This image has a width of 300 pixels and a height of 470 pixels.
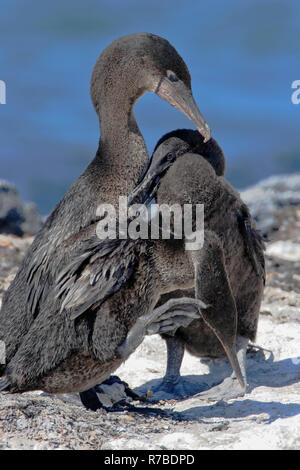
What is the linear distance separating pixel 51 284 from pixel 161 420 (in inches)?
43.7

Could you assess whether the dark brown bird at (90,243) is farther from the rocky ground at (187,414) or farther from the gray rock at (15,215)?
the gray rock at (15,215)

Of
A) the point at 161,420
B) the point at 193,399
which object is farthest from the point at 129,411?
the point at 193,399

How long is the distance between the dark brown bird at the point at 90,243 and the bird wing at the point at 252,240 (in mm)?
791

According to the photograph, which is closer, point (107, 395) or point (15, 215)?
point (107, 395)

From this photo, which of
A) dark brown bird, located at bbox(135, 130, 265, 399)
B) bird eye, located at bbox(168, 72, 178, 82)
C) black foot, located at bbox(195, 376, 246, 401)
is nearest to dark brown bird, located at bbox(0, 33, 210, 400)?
bird eye, located at bbox(168, 72, 178, 82)

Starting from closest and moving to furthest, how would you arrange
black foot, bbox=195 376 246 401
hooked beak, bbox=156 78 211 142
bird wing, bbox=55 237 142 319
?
1. bird wing, bbox=55 237 142 319
2. hooked beak, bbox=156 78 211 142
3. black foot, bbox=195 376 246 401

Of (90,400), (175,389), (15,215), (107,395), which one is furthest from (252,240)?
(15,215)

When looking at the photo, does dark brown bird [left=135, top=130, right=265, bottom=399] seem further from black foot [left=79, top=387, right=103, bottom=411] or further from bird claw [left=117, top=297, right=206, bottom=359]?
black foot [left=79, top=387, right=103, bottom=411]

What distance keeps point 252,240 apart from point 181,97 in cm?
122

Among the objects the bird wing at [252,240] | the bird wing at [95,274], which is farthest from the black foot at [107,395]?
the bird wing at [252,240]

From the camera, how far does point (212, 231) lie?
4473mm

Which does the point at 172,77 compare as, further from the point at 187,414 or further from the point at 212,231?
the point at 187,414

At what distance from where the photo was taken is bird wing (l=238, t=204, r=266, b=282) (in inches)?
201

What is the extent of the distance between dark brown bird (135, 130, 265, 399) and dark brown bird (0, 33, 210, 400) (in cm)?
24
